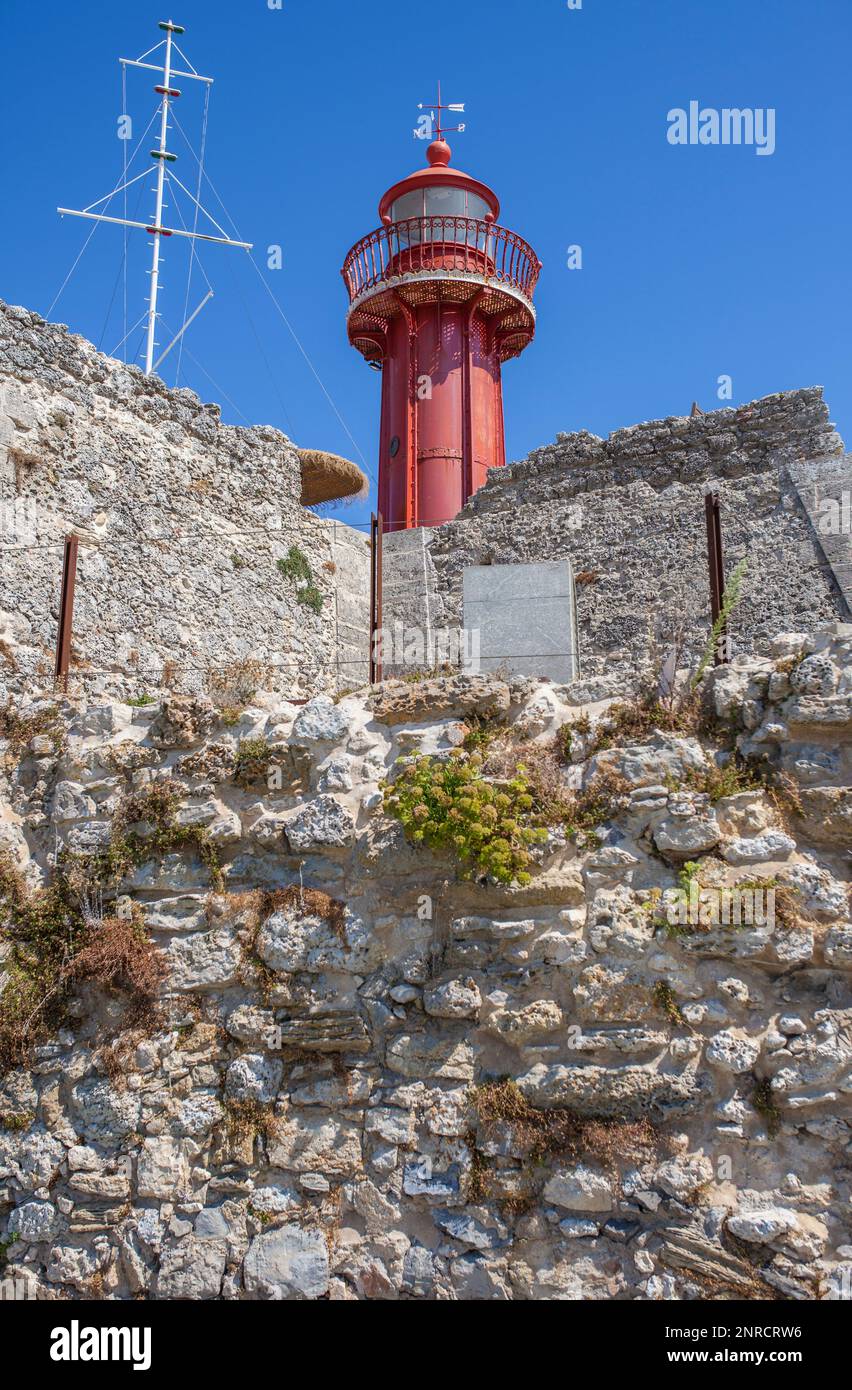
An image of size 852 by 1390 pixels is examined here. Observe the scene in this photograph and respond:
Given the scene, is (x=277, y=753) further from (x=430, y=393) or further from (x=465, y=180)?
(x=465, y=180)

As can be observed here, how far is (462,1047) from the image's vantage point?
5430 millimetres

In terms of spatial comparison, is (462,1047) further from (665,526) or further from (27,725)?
(665,526)

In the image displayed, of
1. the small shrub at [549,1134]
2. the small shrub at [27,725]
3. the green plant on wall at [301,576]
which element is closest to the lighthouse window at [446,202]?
the green plant on wall at [301,576]

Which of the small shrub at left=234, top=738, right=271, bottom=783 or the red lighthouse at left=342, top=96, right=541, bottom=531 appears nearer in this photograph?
the small shrub at left=234, top=738, right=271, bottom=783

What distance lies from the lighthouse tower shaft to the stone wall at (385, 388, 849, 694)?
19.6ft

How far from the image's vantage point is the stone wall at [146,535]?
913 centimetres

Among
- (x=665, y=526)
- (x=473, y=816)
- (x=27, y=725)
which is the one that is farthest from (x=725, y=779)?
(x=665, y=526)

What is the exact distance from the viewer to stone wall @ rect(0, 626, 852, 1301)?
489 cm

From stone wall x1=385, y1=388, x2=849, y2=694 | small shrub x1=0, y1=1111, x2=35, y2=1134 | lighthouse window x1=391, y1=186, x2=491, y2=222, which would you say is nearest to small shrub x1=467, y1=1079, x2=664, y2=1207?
small shrub x1=0, y1=1111, x2=35, y2=1134

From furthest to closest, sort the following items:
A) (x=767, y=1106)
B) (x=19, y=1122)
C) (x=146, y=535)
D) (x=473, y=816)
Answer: (x=146, y=535) → (x=19, y=1122) → (x=473, y=816) → (x=767, y=1106)

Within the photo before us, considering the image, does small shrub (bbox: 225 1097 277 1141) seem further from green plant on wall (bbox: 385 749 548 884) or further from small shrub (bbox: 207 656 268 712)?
small shrub (bbox: 207 656 268 712)

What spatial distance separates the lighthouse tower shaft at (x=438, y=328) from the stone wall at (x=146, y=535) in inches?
206

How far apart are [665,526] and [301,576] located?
4306 mm

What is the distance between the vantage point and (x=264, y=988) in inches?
232
